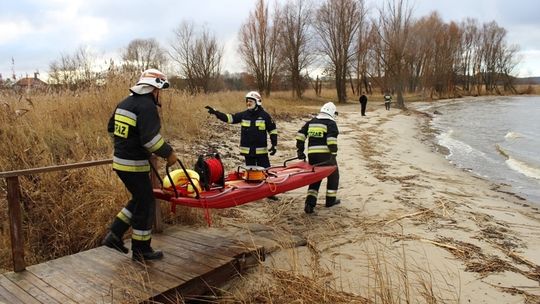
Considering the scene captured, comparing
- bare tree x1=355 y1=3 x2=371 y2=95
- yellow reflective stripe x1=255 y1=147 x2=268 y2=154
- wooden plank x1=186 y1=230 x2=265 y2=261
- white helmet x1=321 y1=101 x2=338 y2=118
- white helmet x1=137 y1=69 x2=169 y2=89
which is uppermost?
bare tree x1=355 y1=3 x2=371 y2=95

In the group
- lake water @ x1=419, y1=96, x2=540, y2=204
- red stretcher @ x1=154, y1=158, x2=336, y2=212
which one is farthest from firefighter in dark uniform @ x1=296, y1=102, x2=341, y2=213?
lake water @ x1=419, y1=96, x2=540, y2=204

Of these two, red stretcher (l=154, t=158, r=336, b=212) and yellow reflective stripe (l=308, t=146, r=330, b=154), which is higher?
yellow reflective stripe (l=308, t=146, r=330, b=154)

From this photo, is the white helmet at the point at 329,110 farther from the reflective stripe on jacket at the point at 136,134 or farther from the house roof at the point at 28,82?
the house roof at the point at 28,82

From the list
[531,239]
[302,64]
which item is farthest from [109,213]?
[302,64]

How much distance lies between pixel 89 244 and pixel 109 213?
45cm

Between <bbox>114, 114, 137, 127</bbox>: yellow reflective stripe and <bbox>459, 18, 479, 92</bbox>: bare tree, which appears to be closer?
<bbox>114, 114, 137, 127</bbox>: yellow reflective stripe

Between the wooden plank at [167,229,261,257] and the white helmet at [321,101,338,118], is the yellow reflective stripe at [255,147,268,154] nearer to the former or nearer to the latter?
the white helmet at [321,101,338,118]

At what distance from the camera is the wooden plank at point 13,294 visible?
3.57 metres

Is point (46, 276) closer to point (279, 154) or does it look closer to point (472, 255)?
point (472, 255)

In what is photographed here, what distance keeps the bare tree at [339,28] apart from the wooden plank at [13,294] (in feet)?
129

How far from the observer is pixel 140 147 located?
4.15 meters

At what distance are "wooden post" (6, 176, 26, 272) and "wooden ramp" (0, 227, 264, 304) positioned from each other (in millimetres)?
139

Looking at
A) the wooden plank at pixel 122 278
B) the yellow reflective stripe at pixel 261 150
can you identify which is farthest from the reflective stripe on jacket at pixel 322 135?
the wooden plank at pixel 122 278

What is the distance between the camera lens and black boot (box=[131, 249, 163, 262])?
14.3 ft
